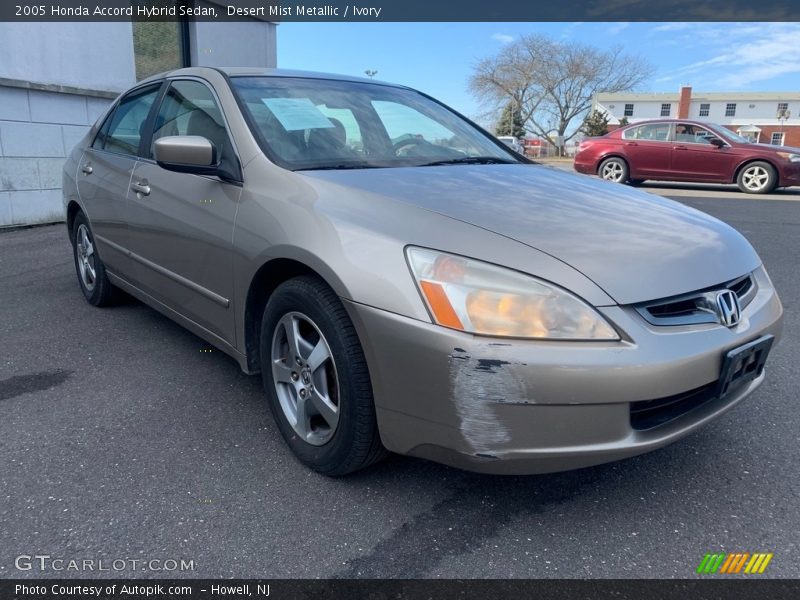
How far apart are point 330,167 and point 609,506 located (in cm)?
166

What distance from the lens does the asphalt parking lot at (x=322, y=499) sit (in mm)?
1868

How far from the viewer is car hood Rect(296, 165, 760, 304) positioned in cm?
188

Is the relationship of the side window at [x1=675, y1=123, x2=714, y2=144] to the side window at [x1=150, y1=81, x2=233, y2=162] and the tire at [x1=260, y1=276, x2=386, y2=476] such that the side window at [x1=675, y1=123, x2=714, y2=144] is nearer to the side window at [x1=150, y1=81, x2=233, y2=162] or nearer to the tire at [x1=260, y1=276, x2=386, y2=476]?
the side window at [x1=150, y1=81, x2=233, y2=162]

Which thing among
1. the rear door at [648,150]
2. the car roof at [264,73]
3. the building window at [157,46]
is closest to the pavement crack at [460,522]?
the car roof at [264,73]

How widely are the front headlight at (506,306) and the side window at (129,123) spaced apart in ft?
8.21

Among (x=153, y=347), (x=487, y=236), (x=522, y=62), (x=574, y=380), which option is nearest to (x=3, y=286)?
(x=153, y=347)

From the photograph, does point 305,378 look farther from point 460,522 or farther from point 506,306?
point 506,306

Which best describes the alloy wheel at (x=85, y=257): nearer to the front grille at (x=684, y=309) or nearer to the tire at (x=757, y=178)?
the front grille at (x=684, y=309)

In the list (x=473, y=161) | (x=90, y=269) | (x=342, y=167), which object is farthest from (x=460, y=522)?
(x=90, y=269)

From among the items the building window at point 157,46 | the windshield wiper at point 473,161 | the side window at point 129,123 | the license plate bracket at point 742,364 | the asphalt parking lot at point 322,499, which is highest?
the building window at point 157,46

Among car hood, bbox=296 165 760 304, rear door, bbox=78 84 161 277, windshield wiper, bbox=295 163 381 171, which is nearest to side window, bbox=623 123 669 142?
car hood, bbox=296 165 760 304

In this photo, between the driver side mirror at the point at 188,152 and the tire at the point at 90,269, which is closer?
the driver side mirror at the point at 188,152

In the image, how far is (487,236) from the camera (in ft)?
6.27

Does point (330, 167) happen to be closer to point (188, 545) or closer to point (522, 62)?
point (188, 545)
